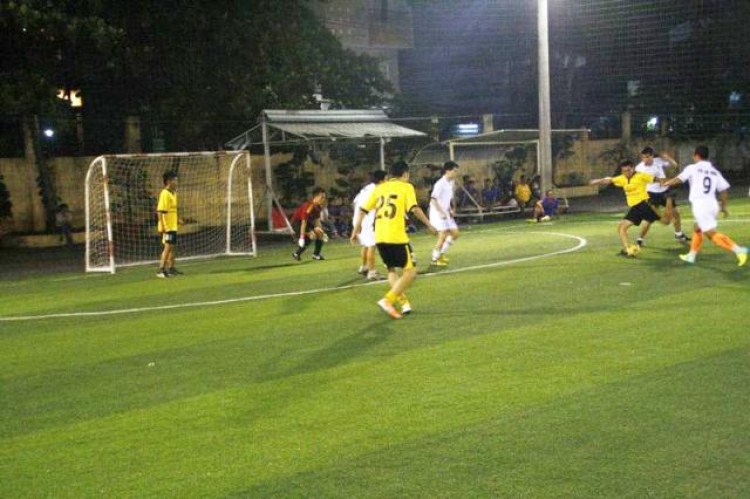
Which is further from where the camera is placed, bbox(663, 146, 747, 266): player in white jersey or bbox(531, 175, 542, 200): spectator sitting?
bbox(531, 175, 542, 200): spectator sitting

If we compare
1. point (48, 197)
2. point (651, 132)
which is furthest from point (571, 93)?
point (48, 197)

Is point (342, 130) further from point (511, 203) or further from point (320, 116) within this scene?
point (511, 203)

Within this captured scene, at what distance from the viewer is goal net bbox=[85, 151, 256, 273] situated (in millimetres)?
21078

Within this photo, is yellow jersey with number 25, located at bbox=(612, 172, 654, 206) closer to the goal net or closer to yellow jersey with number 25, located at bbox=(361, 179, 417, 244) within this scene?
yellow jersey with number 25, located at bbox=(361, 179, 417, 244)

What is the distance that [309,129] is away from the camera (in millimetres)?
26078

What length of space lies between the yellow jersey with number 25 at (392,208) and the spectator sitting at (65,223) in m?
16.5

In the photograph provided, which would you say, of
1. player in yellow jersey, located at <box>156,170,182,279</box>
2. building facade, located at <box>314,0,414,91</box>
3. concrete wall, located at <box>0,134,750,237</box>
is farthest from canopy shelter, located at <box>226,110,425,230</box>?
building facade, located at <box>314,0,414,91</box>

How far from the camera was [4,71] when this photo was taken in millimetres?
24250

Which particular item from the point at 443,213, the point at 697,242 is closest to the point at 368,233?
the point at 443,213

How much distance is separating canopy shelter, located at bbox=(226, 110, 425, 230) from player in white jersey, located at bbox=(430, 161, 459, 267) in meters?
9.84

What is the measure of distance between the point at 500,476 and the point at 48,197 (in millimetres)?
23369

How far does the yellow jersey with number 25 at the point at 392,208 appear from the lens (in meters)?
10.9

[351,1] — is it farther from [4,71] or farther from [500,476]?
[500,476]

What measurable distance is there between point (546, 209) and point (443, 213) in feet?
39.1
